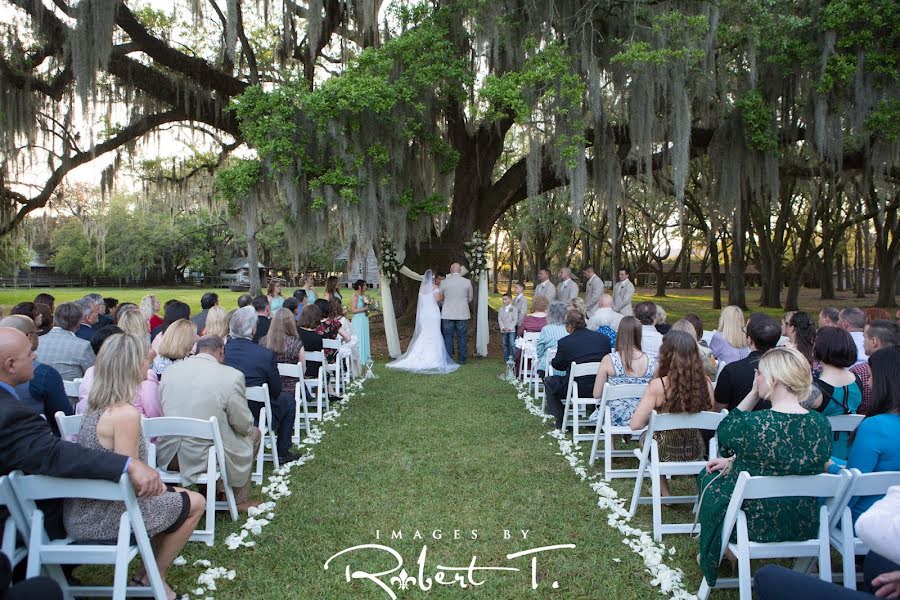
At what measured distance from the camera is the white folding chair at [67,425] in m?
3.09

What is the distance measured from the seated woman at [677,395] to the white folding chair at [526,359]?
11.4 ft

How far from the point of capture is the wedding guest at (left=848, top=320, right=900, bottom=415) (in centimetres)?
372

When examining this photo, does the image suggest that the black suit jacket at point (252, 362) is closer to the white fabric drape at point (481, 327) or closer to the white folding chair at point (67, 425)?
the white folding chair at point (67, 425)

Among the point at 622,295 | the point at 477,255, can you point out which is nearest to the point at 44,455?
the point at 477,255

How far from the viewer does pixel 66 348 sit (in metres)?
4.68

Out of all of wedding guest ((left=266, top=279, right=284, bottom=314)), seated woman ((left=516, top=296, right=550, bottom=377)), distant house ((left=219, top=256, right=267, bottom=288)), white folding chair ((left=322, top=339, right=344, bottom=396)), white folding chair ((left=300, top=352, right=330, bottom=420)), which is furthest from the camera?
distant house ((left=219, top=256, right=267, bottom=288))

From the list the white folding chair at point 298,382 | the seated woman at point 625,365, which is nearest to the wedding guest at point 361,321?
the white folding chair at point 298,382

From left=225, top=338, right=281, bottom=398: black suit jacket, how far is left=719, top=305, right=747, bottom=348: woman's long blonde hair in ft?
12.2

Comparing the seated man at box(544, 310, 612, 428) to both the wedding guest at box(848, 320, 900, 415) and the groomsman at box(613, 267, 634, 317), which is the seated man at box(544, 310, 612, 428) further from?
the groomsman at box(613, 267, 634, 317)

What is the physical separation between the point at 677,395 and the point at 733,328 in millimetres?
1790

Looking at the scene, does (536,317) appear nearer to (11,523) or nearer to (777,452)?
(777,452)

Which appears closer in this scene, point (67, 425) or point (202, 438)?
point (67, 425)

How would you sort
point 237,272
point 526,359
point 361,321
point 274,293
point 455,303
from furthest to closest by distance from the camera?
point 237,272
point 455,303
point 361,321
point 274,293
point 526,359

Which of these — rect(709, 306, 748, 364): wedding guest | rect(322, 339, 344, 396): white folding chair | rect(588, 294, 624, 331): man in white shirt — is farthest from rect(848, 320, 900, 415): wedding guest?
rect(322, 339, 344, 396): white folding chair
